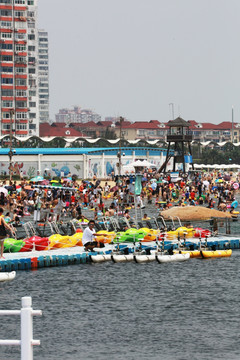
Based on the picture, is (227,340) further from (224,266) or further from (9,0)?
(9,0)

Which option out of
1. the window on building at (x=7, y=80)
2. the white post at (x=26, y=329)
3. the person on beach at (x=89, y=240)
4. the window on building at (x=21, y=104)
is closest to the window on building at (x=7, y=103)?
the window on building at (x=21, y=104)

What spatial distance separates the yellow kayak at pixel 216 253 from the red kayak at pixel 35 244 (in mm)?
7202

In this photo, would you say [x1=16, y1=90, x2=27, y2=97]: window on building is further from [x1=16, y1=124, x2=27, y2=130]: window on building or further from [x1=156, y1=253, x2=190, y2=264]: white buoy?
[x1=156, y1=253, x2=190, y2=264]: white buoy

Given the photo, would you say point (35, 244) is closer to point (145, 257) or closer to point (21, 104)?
point (145, 257)

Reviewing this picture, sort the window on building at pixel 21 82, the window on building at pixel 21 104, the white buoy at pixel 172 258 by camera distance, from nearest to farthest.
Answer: the white buoy at pixel 172 258 < the window on building at pixel 21 82 < the window on building at pixel 21 104

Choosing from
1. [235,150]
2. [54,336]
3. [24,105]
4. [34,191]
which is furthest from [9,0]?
[54,336]

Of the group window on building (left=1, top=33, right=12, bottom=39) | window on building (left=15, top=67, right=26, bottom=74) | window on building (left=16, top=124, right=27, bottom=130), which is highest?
window on building (left=1, top=33, right=12, bottom=39)

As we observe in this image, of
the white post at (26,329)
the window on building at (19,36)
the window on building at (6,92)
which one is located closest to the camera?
the white post at (26,329)

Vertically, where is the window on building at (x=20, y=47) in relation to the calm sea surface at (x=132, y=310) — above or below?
above

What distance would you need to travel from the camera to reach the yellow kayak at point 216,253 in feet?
121

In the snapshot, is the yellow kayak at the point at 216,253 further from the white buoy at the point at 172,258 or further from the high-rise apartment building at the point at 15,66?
the high-rise apartment building at the point at 15,66

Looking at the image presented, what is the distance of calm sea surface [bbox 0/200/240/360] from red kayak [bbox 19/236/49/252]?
7.52 feet

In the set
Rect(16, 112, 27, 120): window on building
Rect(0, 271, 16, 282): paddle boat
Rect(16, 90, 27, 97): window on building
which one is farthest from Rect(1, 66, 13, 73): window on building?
Rect(0, 271, 16, 282): paddle boat

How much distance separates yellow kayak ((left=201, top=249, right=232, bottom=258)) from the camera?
121 feet
